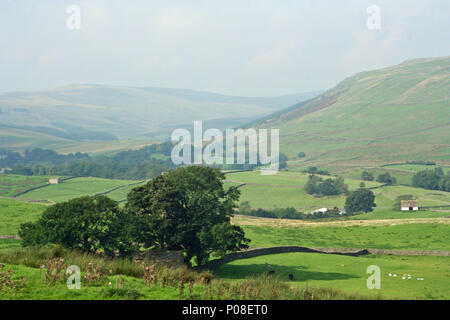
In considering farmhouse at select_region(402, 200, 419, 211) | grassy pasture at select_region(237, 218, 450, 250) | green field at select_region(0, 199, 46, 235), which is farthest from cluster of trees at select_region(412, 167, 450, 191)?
green field at select_region(0, 199, 46, 235)

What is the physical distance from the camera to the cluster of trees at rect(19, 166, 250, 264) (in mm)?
42562

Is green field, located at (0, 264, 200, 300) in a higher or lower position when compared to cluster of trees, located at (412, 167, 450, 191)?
higher

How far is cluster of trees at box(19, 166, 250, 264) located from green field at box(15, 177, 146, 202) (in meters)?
110

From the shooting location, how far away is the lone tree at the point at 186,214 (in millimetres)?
45812

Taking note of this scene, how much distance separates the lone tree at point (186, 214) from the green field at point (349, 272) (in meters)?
3.05

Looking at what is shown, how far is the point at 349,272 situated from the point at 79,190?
137380mm

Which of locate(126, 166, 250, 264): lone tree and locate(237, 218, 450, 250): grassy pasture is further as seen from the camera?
locate(237, 218, 450, 250): grassy pasture

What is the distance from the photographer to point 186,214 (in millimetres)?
49312

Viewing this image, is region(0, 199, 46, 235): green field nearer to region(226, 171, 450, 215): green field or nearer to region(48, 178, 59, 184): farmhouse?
region(226, 171, 450, 215): green field

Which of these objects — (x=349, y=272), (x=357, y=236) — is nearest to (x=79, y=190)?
(x=357, y=236)

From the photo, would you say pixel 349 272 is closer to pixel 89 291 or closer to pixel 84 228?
pixel 84 228

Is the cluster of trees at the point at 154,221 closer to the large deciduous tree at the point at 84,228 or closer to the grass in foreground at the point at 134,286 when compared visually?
the large deciduous tree at the point at 84,228

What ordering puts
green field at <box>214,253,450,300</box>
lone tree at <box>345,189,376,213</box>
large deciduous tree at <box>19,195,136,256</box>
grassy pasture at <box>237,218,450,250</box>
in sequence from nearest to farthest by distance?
green field at <box>214,253,450,300</box>, large deciduous tree at <box>19,195,136,256</box>, grassy pasture at <box>237,218,450,250</box>, lone tree at <box>345,189,376,213</box>
